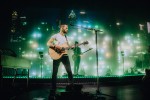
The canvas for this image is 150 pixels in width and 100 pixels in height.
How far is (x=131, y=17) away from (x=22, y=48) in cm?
1244

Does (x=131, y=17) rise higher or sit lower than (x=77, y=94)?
higher

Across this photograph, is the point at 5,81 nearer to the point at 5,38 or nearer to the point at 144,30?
the point at 5,38

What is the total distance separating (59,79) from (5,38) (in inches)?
144

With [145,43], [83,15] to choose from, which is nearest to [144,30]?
[145,43]

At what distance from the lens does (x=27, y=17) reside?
2219 cm

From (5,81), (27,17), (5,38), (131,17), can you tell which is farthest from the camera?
(27,17)

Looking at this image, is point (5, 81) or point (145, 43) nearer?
point (5, 81)

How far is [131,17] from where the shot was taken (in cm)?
2083

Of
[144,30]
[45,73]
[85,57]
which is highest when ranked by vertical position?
[144,30]

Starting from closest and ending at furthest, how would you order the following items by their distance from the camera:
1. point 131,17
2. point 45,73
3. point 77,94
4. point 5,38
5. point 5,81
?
point 77,94
point 5,81
point 5,38
point 45,73
point 131,17

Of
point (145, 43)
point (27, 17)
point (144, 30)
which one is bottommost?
point (145, 43)

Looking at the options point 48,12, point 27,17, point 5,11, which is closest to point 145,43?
point 48,12

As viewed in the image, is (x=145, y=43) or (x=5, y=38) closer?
(x=5, y=38)

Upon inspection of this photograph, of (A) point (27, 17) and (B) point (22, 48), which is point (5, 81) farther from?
(A) point (27, 17)
